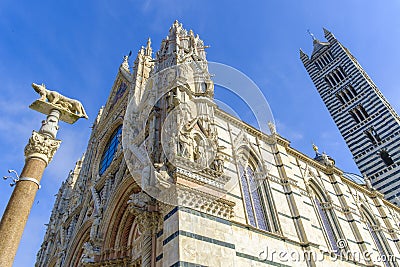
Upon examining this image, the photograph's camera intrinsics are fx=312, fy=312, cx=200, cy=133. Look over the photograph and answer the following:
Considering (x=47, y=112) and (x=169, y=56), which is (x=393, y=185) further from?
(x=47, y=112)

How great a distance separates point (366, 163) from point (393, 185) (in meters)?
3.18

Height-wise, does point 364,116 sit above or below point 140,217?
above

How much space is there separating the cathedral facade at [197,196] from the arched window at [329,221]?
0.05 meters

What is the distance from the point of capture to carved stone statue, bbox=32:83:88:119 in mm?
7625

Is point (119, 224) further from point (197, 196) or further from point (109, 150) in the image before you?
point (109, 150)

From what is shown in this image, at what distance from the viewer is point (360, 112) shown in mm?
31016

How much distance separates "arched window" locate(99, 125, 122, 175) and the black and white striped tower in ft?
70.4

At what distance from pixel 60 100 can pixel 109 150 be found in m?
8.27

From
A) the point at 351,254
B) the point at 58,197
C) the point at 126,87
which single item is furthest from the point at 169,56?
the point at 58,197

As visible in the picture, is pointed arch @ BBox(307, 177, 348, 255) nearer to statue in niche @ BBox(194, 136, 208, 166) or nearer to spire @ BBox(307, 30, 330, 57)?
statue in niche @ BBox(194, 136, 208, 166)

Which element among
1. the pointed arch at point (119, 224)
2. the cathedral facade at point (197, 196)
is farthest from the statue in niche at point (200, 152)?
the pointed arch at point (119, 224)

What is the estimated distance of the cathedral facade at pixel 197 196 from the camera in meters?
7.54

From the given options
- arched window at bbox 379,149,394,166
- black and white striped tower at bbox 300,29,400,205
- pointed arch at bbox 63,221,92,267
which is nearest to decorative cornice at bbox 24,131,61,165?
pointed arch at bbox 63,221,92,267

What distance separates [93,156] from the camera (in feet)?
57.1
